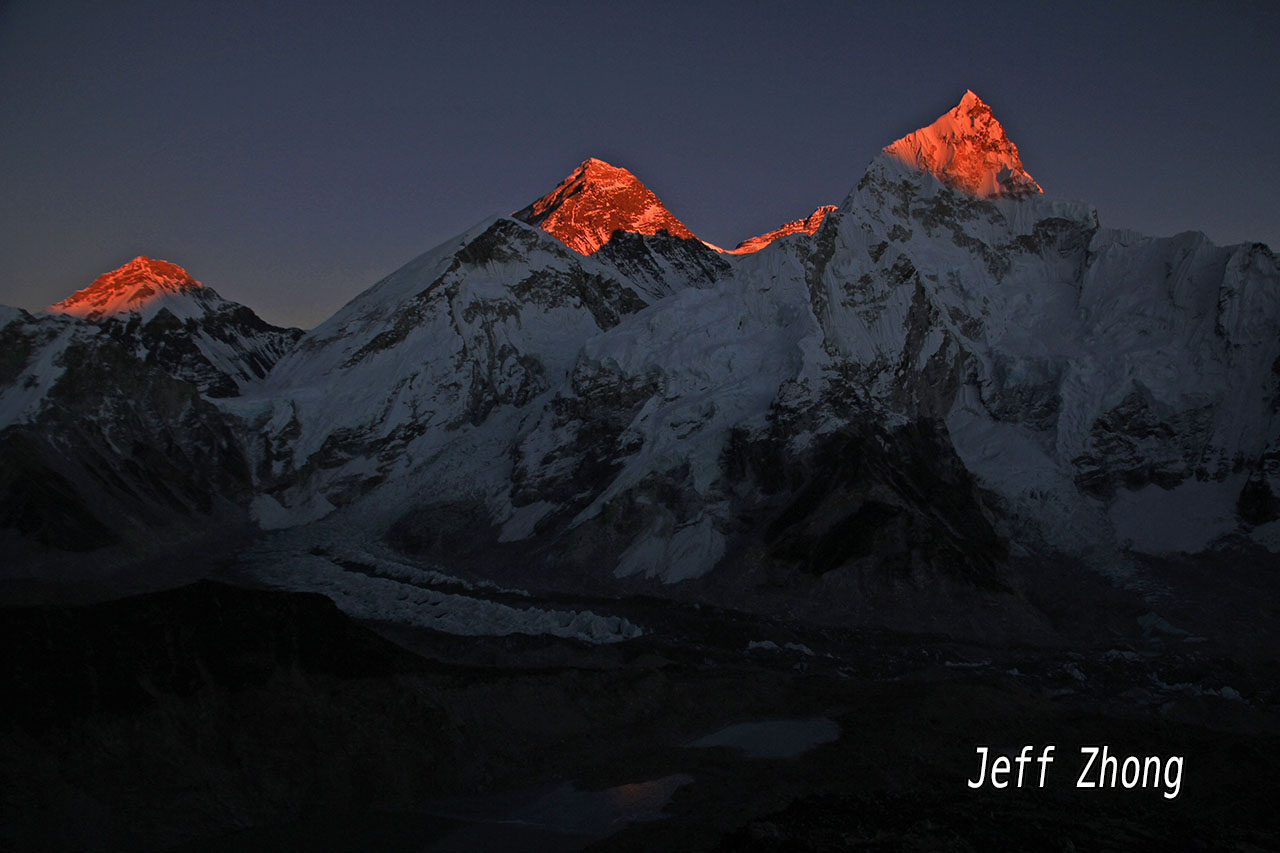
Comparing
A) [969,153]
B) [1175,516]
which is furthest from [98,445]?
[969,153]

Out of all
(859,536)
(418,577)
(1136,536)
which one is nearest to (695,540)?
(859,536)

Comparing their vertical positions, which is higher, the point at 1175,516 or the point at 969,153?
the point at 969,153

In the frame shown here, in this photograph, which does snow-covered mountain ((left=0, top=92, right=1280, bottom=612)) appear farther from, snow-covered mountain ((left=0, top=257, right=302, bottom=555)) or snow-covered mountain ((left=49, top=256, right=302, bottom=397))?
snow-covered mountain ((left=49, top=256, right=302, bottom=397))

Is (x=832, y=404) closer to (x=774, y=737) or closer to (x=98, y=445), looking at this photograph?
(x=774, y=737)

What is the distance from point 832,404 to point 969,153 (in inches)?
2656

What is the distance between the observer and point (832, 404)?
104000 millimetres

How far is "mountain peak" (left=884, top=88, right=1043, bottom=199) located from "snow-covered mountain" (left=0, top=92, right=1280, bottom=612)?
1.29ft

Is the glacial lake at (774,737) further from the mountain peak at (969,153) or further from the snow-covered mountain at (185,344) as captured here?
the snow-covered mountain at (185,344)

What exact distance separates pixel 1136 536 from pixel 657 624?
5039 centimetres

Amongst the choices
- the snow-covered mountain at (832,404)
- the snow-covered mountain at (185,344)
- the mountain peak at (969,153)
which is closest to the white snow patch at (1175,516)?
the snow-covered mountain at (832,404)

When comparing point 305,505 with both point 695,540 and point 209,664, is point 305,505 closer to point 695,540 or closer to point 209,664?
point 695,540

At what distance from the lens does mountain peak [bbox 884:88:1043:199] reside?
14912 cm

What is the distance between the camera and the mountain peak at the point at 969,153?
149 meters

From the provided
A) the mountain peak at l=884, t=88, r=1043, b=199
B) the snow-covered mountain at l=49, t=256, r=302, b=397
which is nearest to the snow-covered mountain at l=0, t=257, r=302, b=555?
the snow-covered mountain at l=49, t=256, r=302, b=397
